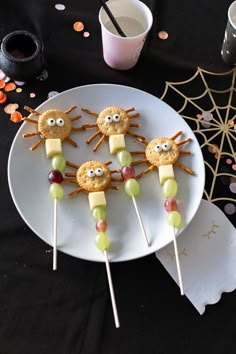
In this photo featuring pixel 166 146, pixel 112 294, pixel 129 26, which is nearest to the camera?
pixel 112 294

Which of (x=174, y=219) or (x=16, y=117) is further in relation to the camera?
(x=16, y=117)

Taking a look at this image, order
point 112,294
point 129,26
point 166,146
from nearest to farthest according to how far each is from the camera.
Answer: point 112,294 < point 166,146 < point 129,26

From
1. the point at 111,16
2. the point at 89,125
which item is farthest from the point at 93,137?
the point at 111,16

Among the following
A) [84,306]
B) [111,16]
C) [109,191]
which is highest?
[111,16]

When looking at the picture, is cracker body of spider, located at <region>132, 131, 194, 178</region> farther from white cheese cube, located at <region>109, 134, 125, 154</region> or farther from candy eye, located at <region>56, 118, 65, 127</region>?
candy eye, located at <region>56, 118, 65, 127</region>

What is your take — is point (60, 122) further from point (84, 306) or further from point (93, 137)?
point (84, 306)

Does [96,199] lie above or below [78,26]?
below

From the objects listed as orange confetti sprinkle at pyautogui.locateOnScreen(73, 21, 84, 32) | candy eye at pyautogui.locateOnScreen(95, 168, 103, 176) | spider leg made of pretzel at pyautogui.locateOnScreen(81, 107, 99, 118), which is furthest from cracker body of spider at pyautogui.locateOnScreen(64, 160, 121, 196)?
orange confetti sprinkle at pyautogui.locateOnScreen(73, 21, 84, 32)

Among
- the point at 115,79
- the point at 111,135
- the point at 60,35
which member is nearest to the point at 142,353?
the point at 111,135
